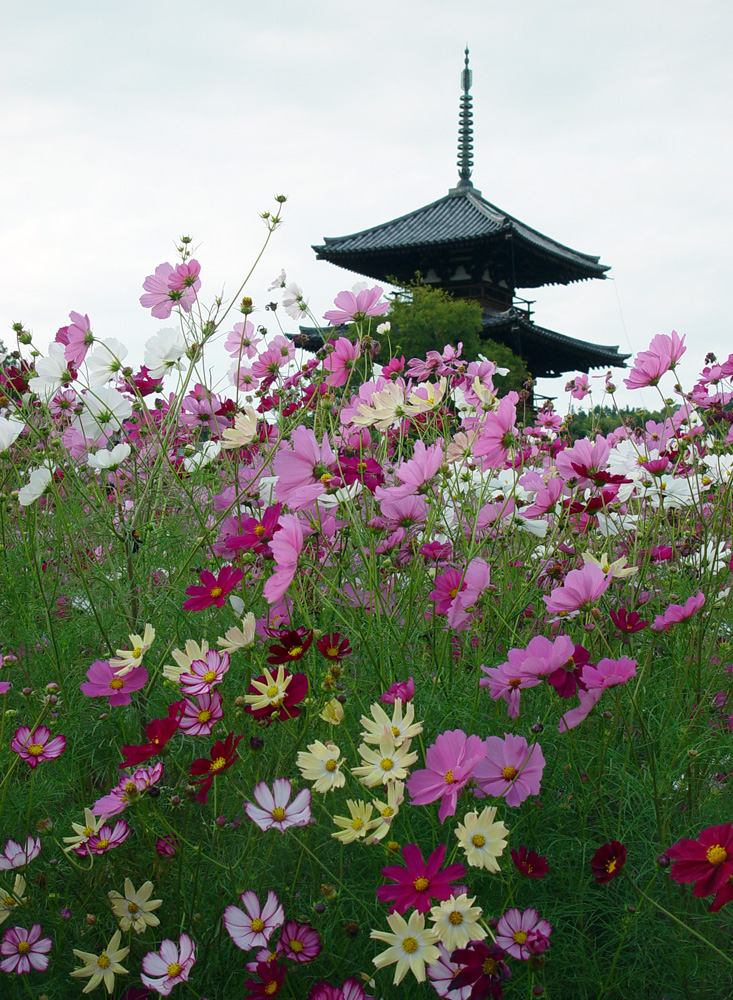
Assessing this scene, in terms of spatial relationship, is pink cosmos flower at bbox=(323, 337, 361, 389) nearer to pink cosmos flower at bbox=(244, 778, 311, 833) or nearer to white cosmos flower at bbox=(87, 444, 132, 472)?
white cosmos flower at bbox=(87, 444, 132, 472)

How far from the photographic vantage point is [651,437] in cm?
221

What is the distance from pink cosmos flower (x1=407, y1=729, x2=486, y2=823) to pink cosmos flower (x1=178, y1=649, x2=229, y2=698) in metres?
0.22

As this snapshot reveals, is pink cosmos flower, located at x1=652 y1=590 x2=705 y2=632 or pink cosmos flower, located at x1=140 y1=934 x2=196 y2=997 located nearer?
pink cosmos flower, located at x1=140 y1=934 x2=196 y2=997

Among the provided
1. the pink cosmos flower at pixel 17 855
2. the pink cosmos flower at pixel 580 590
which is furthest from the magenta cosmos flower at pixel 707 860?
the pink cosmos flower at pixel 17 855

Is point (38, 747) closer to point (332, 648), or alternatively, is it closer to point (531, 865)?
point (332, 648)

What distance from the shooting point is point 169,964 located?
2.87ft

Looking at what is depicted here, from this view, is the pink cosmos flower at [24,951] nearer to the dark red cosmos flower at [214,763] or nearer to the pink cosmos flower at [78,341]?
the dark red cosmos flower at [214,763]

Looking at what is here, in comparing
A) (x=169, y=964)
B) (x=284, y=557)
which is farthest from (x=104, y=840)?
(x=284, y=557)

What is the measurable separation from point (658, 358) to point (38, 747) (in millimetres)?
1070

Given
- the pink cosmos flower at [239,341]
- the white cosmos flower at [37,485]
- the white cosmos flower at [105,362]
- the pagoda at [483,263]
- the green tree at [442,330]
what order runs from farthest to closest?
the pagoda at [483,263] → the green tree at [442,330] → the pink cosmos flower at [239,341] → the white cosmos flower at [105,362] → the white cosmos flower at [37,485]

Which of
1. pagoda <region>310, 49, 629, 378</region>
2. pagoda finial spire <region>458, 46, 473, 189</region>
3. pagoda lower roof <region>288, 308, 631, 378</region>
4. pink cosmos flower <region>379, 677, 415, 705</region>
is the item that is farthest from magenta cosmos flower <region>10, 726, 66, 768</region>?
pagoda finial spire <region>458, 46, 473, 189</region>

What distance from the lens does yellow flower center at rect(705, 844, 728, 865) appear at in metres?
0.71

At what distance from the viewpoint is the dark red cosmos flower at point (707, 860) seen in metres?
0.71

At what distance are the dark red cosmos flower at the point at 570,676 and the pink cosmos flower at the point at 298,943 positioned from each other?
34cm
